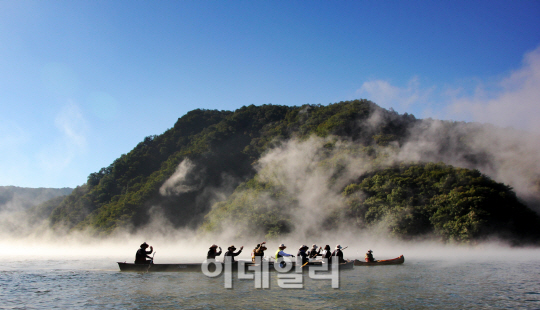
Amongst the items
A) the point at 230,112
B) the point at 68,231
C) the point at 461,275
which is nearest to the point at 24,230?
the point at 68,231

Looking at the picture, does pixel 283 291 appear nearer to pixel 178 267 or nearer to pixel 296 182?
pixel 178 267

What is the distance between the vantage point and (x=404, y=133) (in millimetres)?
90938

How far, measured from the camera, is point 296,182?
78562 mm

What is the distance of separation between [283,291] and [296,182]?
2304 inches

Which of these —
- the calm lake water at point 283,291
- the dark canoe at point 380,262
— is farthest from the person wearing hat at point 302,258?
the dark canoe at point 380,262

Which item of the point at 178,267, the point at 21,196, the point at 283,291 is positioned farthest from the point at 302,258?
the point at 21,196

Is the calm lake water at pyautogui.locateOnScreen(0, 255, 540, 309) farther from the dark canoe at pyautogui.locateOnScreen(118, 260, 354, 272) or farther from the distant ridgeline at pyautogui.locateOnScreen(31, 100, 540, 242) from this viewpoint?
the distant ridgeline at pyautogui.locateOnScreen(31, 100, 540, 242)

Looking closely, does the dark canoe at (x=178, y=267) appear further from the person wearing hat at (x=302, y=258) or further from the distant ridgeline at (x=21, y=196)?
the distant ridgeline at (x=21, y=196)

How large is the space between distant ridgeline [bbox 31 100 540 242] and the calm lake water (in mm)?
29512

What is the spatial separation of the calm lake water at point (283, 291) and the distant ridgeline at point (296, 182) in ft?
96.8

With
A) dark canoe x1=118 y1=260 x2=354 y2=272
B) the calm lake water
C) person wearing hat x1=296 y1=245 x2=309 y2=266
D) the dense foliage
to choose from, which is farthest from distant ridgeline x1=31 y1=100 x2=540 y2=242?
person wearing hat x1=296 y1=245 x2=309 y2=266

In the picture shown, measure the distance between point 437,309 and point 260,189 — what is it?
67.6 m

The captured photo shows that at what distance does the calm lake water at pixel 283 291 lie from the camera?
17172mm

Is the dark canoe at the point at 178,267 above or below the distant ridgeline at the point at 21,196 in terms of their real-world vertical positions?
below
